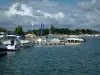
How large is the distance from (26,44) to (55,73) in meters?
87.0

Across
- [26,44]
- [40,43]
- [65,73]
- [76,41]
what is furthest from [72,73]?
[76,41]

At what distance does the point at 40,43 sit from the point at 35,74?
114530mm

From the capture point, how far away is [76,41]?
189250 millimetres

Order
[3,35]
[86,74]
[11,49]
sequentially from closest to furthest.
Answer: [86,74] → [11,49] → [3,35]

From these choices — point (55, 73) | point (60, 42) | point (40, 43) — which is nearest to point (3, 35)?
point (40, 43)

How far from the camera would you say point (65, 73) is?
4553 centimetres

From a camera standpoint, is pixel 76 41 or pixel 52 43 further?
pixel 76 41

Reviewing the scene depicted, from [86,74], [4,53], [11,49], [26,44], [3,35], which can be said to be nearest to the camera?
[86,74]

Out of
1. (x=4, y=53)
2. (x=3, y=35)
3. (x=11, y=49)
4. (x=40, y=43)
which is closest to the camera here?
(x=4, y=53)

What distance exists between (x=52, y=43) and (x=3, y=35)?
5242 centimetres

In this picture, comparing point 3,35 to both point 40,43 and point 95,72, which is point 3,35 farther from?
point 95,72

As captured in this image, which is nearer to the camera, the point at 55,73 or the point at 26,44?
the point at 55,73

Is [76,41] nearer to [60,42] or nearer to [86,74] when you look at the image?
[60,42]

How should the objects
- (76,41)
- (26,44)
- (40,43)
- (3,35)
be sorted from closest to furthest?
1. (3,35)
2. (26,44)
3. (40,43)
4. (76,41)
